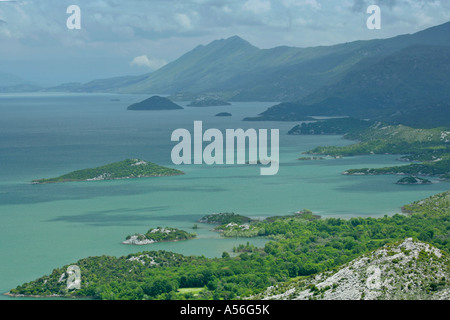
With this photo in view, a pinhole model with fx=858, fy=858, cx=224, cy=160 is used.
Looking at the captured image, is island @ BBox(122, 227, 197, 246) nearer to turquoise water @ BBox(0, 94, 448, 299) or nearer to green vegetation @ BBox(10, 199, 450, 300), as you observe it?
turquoise water @ BBox(0, 94, 448, 299)

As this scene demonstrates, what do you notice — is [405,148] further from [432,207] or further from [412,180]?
[432,207]

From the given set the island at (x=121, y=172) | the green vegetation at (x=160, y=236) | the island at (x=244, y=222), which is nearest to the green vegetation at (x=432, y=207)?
the island at (x=244, y=222)

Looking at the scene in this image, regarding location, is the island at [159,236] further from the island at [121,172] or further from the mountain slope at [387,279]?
the island at [121,172]

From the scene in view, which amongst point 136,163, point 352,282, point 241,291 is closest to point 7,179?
point 136,163

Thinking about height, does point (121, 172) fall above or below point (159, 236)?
above

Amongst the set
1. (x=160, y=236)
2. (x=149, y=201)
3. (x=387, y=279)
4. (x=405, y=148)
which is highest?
(x=387, y=279)

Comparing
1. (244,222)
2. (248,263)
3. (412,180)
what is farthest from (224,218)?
(412,180)

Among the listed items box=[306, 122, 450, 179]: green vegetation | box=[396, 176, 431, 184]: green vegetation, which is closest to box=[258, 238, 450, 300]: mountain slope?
box=[396, 176, 431, 184]: green vegetation
